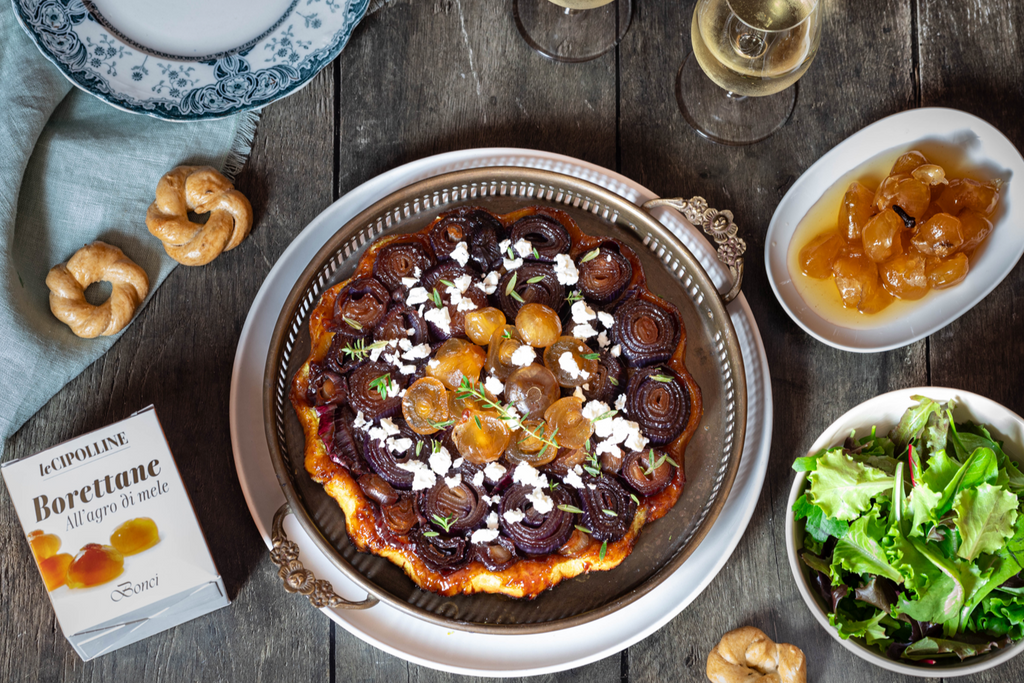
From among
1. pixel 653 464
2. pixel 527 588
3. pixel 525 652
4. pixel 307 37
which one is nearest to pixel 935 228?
pixel 653 464

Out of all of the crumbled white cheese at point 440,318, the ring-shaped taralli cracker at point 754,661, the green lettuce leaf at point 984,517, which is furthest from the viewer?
the ring-shaped taralli cracker at point 754,661

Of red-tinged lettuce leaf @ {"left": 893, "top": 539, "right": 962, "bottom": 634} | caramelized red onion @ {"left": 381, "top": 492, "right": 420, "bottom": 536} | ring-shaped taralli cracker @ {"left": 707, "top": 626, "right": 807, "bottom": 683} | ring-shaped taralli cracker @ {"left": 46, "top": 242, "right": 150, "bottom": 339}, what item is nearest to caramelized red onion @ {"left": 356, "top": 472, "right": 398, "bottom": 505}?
caramelized red onion @ {"left": 381, "top": 492, "right": 420, "bottom": 536}

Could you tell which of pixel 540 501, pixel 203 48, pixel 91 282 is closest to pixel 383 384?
pixel 540 501

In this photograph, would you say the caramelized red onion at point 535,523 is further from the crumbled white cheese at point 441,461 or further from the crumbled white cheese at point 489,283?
the crumbled white cheese at point 489,283

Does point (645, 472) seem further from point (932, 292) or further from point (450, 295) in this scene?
point (932, 292)

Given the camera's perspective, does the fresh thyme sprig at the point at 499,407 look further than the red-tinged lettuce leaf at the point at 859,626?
No

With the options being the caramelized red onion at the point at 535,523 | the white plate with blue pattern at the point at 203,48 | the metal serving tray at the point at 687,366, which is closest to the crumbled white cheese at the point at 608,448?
the caramelized red onion at the point at 535,523

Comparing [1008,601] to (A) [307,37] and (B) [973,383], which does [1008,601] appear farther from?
(A) [307,37]
